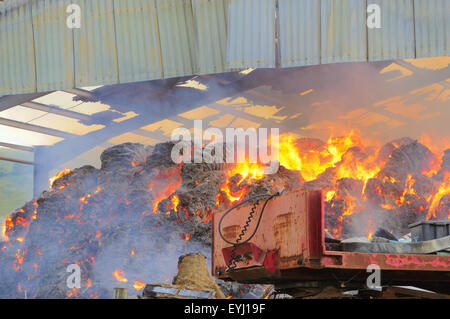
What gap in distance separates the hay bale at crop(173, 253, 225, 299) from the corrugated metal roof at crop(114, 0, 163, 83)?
3.50m

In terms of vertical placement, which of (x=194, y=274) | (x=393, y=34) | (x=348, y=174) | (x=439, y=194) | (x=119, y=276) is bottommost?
(x=119, y=276)

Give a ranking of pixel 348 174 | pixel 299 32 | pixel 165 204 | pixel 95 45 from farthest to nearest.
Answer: pixel 348 174, pixel 165 204, pixel 95 45, pixel 299 32

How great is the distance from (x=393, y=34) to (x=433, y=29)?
0.66 m

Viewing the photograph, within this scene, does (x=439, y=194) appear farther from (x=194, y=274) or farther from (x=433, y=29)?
(x=194, y=274)

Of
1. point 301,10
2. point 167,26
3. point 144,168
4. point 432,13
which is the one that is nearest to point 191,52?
→ point 167,26

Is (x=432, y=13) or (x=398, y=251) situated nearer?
(x=398, y=251)

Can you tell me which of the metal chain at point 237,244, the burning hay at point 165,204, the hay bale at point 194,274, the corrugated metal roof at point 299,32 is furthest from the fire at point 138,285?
the metal chain at point 237,244

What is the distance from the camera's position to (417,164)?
12.8 metres

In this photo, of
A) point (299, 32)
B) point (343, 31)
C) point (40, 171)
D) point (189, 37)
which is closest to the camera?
point (343, 31)

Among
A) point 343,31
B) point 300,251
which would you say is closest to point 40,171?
point 343,31

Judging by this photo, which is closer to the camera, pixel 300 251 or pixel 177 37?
pixel 300 251

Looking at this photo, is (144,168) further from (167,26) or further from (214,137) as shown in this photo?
(167,26)

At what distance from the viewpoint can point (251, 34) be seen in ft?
33.8

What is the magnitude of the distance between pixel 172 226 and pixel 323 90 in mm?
4872
